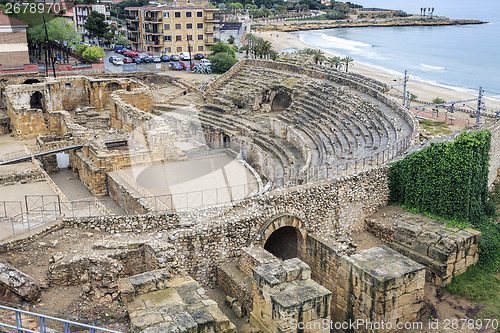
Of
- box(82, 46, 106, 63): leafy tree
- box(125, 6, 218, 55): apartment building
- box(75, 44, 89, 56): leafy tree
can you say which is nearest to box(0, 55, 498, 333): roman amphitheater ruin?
box(82, 46, 106, 63): leafy tree

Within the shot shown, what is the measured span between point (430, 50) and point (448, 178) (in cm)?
7214

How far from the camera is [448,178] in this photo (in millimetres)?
19016

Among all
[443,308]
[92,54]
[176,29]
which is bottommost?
[443,308]

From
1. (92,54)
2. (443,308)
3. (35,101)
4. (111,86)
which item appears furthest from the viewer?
(92,54)

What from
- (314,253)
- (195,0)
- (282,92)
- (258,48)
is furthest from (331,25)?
(314,253)

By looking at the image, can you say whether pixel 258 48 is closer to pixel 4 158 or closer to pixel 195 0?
pixel 195 0

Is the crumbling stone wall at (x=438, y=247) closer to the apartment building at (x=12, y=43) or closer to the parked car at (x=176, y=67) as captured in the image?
the parked car at (x=176, y=67)

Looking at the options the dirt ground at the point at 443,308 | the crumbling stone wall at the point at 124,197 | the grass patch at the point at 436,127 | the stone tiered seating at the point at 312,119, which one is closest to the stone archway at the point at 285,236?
the stone tiered seating at the point at 312,119

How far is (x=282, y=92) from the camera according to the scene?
37.1 meters

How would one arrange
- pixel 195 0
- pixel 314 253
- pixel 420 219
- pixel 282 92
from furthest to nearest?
pixel 195 0 → pixel 282 92 → pixel 420 219 → pixel 314 253

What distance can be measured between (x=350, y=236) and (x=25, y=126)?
82.3 ft

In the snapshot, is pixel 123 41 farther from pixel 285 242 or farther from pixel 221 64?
pixel 285 242

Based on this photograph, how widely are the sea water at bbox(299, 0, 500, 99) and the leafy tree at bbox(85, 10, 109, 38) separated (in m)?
35.4

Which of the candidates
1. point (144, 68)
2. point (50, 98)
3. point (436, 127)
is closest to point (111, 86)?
point (50, 98)
